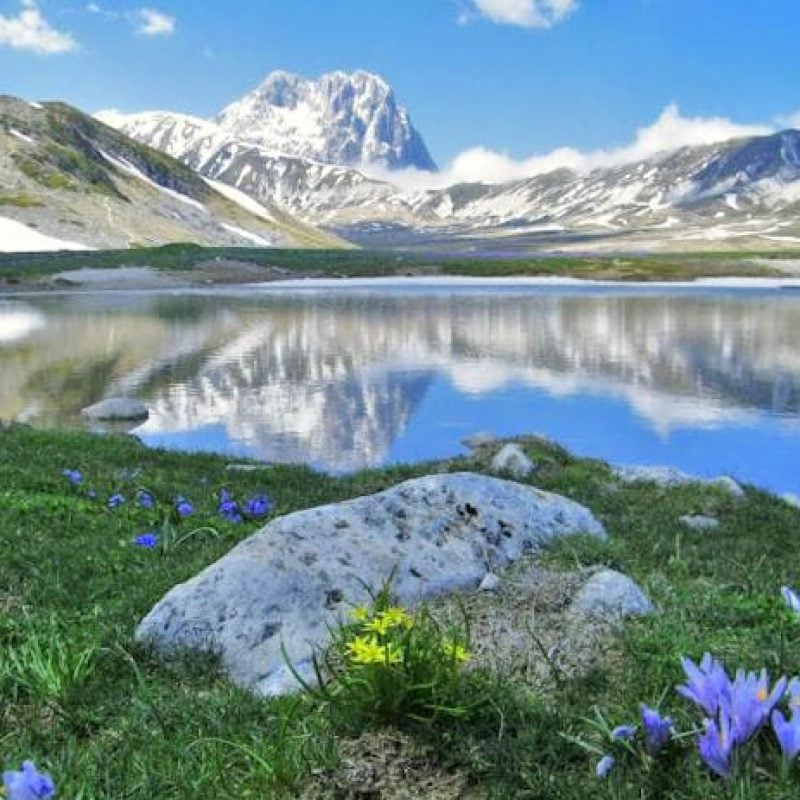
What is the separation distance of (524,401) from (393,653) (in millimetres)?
35010

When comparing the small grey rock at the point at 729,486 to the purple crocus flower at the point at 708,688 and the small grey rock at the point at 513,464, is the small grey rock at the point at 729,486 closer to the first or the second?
the small grey rock at the point at 513,464

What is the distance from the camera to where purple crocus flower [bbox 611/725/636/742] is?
3541mm

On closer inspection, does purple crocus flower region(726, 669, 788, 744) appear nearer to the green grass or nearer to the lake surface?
the lake surface

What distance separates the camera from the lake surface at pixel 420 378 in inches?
1198

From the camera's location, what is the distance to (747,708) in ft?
10.8

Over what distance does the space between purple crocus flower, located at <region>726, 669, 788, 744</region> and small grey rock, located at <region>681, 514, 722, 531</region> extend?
41.6 feet

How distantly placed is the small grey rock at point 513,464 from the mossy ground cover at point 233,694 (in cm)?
990

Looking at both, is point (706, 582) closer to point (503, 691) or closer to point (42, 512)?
point (503, 691)

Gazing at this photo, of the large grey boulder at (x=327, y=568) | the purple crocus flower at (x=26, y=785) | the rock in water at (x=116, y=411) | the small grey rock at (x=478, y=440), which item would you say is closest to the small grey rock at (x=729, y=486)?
the small grey rock at (x=478, y=440)

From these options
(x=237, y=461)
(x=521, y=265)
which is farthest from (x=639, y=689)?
(x=521, y=265)

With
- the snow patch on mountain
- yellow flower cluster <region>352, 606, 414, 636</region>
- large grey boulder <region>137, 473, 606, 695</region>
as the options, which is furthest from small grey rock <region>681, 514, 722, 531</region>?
the snow patch on mountain

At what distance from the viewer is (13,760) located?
434cm

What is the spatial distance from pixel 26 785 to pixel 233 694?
8.07 feet

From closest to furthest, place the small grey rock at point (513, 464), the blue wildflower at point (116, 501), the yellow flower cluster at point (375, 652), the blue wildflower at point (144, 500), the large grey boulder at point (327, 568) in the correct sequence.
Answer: the yellow flower cluster at point (375, 652) < the large grey boulder at point (327, 568) < the blue wildflower at point (116, 501) < the blue wildflower at point (144, 500) < the small grey rock at point (513, 464)
